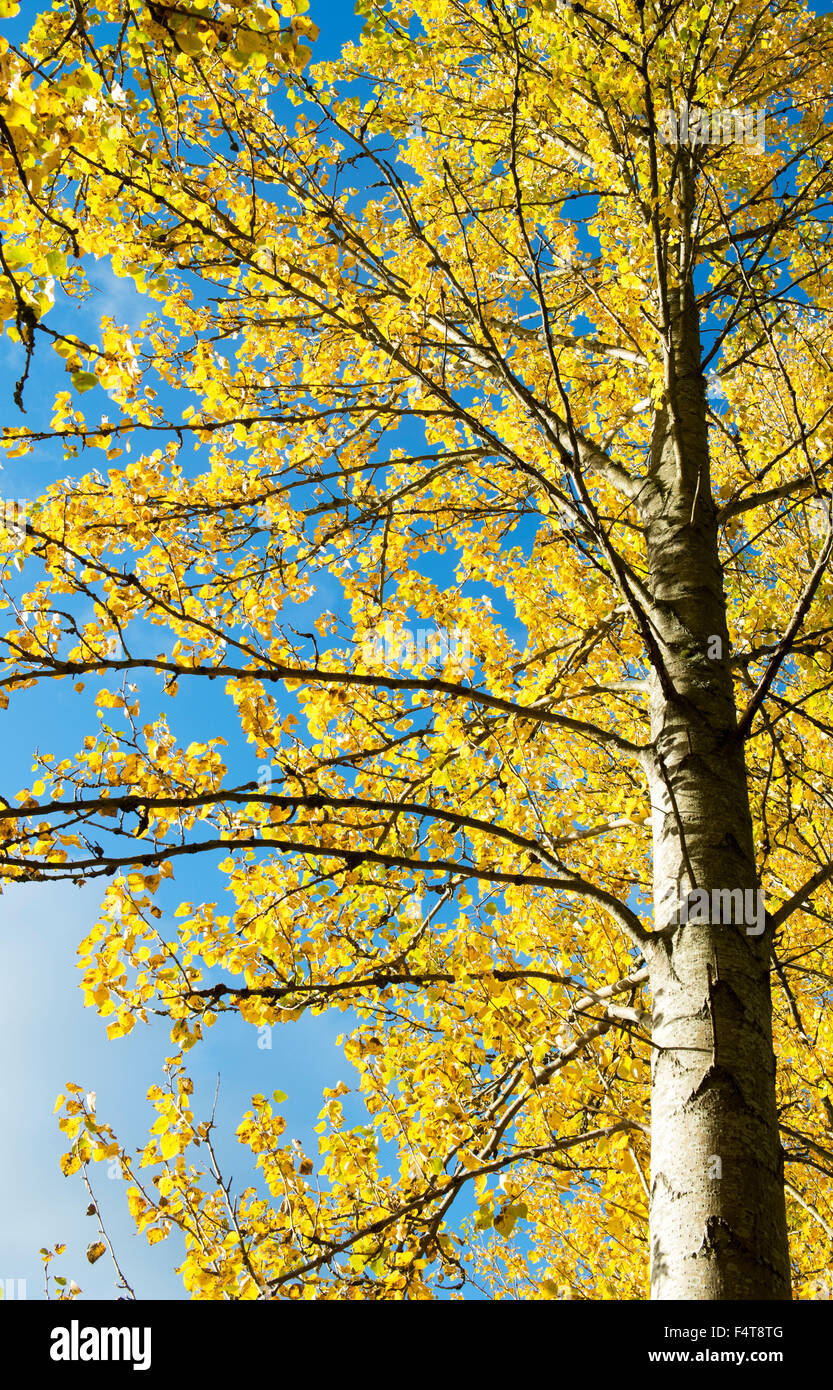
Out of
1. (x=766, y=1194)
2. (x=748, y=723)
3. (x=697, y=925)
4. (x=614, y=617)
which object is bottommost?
(x=766, y=1194)

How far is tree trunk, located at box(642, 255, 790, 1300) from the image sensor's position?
1.92 meters

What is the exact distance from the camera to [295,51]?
8.25ft

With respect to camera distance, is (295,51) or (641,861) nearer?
(295,51)

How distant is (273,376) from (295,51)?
248 cm

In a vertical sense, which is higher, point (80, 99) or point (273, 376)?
point (273, 376)

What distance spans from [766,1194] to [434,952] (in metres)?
1.79

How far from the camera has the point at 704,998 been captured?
2.23 metres

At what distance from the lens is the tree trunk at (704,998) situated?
75.6 inches

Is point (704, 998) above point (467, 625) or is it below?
below

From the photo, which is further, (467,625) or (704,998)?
(467,625)
